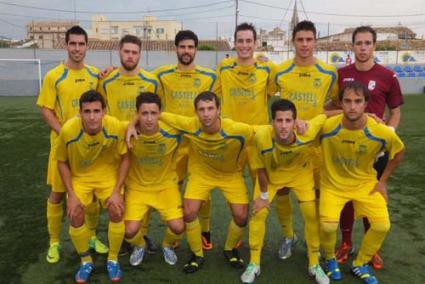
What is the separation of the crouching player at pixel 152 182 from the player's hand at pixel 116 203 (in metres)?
0.15

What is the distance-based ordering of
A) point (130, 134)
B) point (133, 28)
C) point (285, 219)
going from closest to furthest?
point (130, 134)
point (285, 219)
point (133, 28)

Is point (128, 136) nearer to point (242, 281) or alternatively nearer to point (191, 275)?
point (191, 275)

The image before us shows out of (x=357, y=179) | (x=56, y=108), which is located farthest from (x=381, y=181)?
(x=56, y=108)

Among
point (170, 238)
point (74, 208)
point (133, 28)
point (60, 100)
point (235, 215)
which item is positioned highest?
point (133, 28)

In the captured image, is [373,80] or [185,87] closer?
[373,80]

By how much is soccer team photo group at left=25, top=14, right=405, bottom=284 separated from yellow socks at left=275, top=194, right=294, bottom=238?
0.01m

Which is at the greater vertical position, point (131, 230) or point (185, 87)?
point (185, 87)

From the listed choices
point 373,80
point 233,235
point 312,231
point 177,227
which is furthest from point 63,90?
point 373,80

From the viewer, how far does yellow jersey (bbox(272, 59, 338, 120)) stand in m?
3.80

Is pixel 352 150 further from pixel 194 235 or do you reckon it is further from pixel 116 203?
pixel 116 203

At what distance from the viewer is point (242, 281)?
3.42 meters

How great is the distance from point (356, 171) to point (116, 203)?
6.46ft

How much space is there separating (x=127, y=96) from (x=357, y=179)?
2.12m

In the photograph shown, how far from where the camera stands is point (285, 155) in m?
3.48
